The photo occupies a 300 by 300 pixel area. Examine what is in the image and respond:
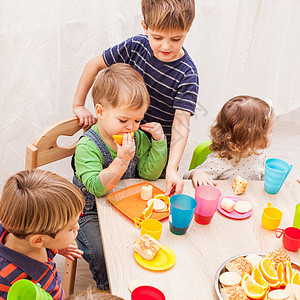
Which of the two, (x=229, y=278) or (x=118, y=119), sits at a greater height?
(x=118, y=119)

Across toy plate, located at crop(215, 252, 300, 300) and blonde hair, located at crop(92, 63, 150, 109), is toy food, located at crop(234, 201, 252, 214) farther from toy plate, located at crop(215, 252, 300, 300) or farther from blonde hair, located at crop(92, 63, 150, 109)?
blonde hair, located at crop(92, 63, 150, 109)

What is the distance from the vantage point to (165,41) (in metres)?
1.44

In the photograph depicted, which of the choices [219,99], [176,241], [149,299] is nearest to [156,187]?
[176,241]

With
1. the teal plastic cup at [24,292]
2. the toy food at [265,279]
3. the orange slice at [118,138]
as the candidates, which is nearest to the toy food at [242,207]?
the toy food at [265,279]

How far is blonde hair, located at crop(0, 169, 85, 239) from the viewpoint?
95 centimetres

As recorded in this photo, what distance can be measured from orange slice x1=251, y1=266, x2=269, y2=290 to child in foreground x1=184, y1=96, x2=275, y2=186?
0.56 m

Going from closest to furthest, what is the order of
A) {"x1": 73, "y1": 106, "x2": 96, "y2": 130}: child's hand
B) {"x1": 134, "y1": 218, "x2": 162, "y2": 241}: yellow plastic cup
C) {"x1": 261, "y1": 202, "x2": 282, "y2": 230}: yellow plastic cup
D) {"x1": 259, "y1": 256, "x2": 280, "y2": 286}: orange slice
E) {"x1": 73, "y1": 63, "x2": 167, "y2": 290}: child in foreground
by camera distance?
{"x1": 259, "y1": 256, "x2": 280, "y2": 286}: orange slice, {"x1": 134, "y1": 218, "x2": 162, "y2": 241}: yellow plastic cup, {"x1": 261, "y1": 202, "x2": 282, "y2": 230}: yellow plastic cup, {"x1": 73, "y1": 63, "x2": 167, "y2": 290}: child in foreground, {"x1": 73, "y1": 106, "x2": 96, "y2": 130}: child's hand

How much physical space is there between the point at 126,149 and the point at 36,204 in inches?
18.9

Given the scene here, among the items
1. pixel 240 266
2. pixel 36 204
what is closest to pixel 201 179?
pixel 240 266

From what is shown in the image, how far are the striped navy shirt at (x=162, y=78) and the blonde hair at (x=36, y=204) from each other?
0.71 metres

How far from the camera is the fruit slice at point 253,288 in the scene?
1.02m

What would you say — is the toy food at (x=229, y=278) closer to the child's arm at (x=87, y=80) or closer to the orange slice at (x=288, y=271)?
the orange slice at (x=288, y=271)

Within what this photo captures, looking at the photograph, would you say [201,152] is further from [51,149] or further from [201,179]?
[51,149]

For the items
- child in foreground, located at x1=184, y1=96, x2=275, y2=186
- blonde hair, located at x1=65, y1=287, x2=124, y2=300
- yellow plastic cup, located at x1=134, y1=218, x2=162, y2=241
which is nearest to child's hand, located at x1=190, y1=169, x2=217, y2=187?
child in foreground, located at x1=184, y1=96, x2=275, y2=186
